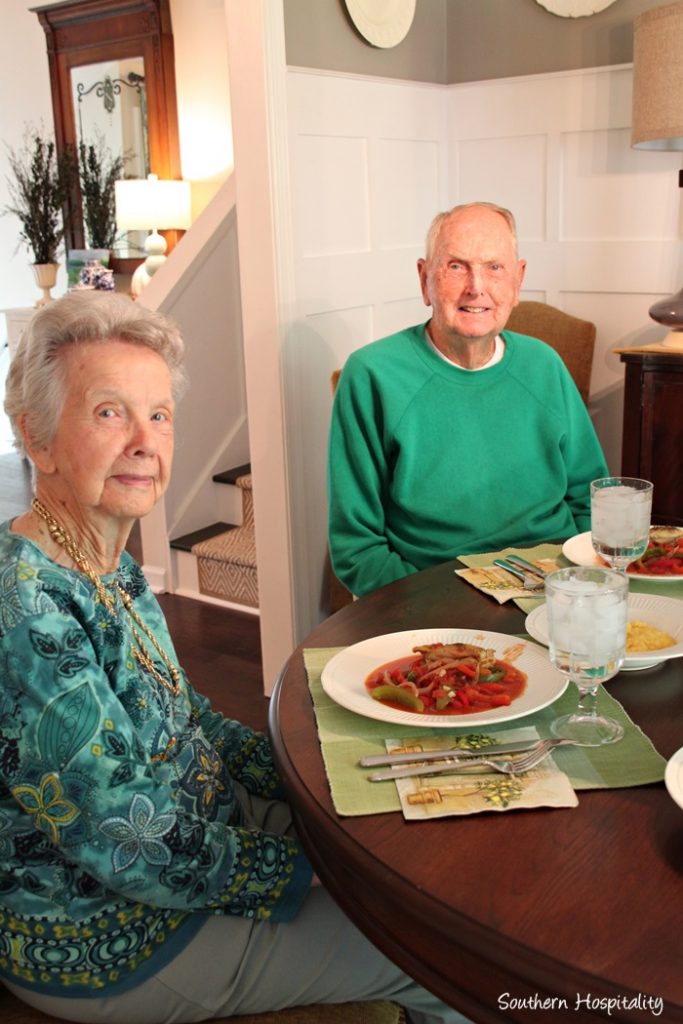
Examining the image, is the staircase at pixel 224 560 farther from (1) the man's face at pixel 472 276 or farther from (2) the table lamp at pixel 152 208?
(1) the man's face at pixel 472 276

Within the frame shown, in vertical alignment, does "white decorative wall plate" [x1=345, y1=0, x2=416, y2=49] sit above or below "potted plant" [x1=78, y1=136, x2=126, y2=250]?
above

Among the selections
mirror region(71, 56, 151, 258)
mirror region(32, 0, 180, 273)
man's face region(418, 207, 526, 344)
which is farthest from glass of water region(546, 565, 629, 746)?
mirror region(71, 56, 151, 258)

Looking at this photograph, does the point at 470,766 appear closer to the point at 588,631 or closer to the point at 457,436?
the point at 588,631

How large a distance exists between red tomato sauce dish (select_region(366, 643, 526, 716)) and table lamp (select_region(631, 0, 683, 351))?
2.08 meters

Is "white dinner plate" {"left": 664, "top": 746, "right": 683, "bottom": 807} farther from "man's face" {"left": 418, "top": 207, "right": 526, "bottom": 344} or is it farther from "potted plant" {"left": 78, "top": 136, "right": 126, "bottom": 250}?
"potted plant" {"left": 78, "top": 136, "right": 126, "bottom": 250}

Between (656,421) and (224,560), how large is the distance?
172 cm

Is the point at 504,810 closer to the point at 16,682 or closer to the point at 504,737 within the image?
the point at 504,737

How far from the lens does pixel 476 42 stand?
3.55 meters

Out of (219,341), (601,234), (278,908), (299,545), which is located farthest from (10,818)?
(219,341)

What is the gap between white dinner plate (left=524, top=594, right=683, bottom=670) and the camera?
1.28m

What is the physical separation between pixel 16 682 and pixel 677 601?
89cm

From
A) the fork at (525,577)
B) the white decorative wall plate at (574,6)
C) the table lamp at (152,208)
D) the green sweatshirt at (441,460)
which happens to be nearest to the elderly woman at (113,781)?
the fork at (525,577)

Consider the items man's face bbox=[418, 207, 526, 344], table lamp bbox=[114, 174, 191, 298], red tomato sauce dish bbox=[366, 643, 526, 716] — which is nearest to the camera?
red tomato sauce dish bbox=[366, 643, 526, 716]

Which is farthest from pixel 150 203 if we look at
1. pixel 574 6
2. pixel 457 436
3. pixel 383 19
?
pixel 457 436
